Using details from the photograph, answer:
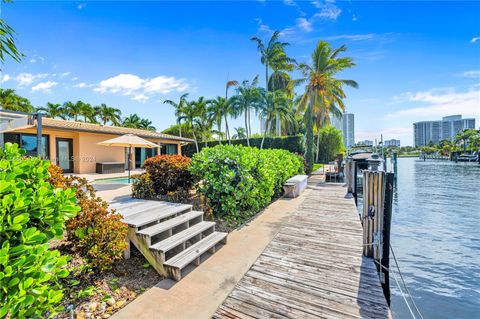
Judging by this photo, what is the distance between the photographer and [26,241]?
4.29 ft

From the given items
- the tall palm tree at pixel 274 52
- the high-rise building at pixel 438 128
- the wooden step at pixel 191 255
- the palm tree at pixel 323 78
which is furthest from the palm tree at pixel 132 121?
the high-rise building at pixel 438 128

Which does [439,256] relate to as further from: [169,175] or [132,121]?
[132,121]

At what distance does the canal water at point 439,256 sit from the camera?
3.80 metres

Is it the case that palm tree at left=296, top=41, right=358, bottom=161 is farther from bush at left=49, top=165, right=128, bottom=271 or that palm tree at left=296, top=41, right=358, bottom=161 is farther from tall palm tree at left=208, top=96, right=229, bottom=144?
bush at left=49, top=165, right=128, bottom=271

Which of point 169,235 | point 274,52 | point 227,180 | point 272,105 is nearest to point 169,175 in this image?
point 227,180

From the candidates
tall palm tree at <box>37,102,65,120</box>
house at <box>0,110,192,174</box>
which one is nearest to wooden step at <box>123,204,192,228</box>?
house at <box>0,110,192,174</box>

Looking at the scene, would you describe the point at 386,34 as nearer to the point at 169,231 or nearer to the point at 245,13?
the point at 245,13

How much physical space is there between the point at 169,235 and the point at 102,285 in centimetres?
117

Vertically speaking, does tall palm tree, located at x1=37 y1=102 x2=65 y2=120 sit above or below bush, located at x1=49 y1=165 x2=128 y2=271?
above

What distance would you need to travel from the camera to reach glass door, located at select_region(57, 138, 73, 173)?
14.1 m

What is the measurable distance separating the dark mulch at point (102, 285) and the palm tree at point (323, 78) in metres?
18.1

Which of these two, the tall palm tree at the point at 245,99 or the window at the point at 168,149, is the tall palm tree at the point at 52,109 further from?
the tall palm tree at the point at 245,99

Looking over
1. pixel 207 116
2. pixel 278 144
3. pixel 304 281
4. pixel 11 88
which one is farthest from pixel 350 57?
pixel 11 88

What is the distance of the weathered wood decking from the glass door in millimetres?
15606
